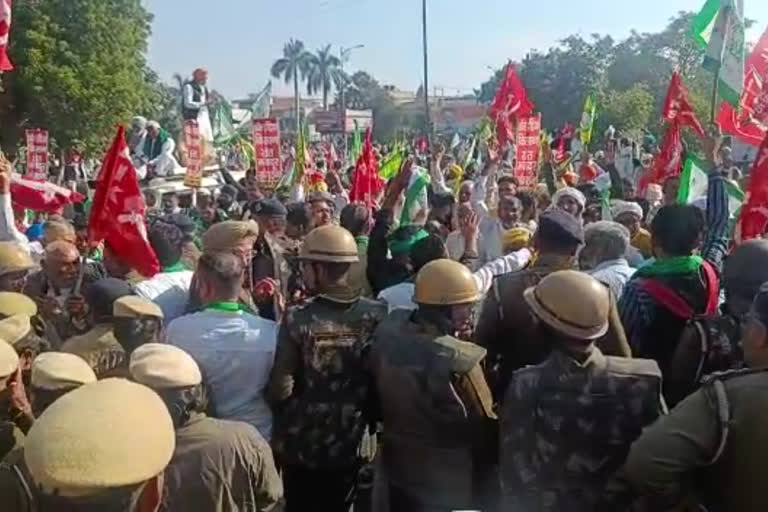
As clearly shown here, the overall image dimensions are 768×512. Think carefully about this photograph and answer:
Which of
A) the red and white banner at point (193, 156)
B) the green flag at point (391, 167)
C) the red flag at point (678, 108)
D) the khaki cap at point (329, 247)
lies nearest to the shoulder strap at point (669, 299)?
the khaki cap at point (329, 247)

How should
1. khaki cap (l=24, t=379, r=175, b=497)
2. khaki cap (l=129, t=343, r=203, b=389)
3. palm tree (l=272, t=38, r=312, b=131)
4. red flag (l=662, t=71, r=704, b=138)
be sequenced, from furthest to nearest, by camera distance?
palm tree (l=272, t=38, r=312, b=131)
red flag (l=662, t=71, r=704, b=138)
khaki cap (l=129, t=343, r=203, b=389)
khaki cap (l=24, t=379, r=175, b=497)

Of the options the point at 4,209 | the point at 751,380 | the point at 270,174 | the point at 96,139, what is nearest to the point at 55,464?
the point at 751,380

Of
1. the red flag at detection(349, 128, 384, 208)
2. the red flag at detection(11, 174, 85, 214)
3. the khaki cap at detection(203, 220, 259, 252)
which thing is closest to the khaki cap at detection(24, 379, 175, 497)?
the khaki cap at detection(203, 220, 259, 252)

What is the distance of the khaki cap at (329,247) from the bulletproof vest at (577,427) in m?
1.06

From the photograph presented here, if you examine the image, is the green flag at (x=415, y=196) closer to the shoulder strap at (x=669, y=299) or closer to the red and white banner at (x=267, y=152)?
the red and white banner at (x=267, y=152)

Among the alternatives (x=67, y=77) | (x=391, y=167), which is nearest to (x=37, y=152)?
(x=391, y=167)

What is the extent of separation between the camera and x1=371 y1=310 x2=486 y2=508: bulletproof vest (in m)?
3.50

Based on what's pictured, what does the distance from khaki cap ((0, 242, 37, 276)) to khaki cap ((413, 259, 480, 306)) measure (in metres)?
2.28

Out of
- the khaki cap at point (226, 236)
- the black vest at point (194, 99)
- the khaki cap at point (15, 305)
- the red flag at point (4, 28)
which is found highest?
the red flag at point (4, 28)

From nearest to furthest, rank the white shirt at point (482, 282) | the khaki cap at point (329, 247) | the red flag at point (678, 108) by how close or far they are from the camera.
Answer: the khaki cap at point (329, 247), the white shirt at point (482, 282), the red flag at point (678, 108)

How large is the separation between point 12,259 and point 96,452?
11.0 ft

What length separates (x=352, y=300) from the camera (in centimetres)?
389

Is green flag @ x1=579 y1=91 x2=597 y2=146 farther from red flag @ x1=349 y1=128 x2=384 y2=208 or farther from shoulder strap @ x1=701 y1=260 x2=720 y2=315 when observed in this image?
shoulder strap @ x1=701 y1=260 x2=720 y2=315

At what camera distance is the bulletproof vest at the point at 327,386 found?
3805mm
